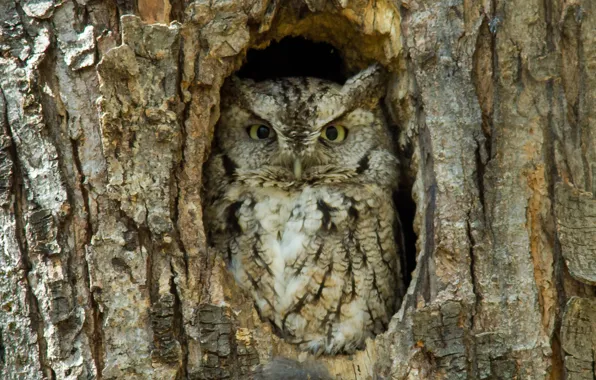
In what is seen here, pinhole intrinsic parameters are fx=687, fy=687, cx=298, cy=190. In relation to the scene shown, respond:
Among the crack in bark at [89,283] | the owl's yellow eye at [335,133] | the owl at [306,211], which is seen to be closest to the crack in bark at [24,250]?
the crack in bark at [89,283]

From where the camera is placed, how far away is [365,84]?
2.61 m

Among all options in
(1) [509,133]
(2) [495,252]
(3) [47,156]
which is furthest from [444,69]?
(3) [47,156]

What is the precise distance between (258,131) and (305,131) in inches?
8.8

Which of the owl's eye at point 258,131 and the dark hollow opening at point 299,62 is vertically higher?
the dark hollow opening at point 299,62

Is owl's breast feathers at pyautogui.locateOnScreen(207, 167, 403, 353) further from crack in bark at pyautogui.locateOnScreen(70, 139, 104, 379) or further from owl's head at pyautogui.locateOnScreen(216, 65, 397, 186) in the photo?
crack in bark at pyautogui.locateOnScreen(70, 139, 104, 379)

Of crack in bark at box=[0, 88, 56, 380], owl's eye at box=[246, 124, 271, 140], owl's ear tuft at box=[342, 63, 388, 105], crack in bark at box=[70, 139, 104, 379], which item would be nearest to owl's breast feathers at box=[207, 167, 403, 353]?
owl's eye at box=[246, 124, 271, 140]

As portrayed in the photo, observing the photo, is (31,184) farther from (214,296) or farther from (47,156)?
(214,296)

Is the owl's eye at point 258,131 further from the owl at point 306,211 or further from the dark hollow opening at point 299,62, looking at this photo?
the dark hollow opening at point 299,62

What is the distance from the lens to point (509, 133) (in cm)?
210

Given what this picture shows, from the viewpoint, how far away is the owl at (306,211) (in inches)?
99.5

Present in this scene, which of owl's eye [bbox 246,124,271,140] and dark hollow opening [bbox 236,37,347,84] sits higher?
dark hollow opening [bbox 236,37,347,84]

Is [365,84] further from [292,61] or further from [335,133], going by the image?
[292,61]

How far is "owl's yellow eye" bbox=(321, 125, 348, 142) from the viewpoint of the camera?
2.67 meters

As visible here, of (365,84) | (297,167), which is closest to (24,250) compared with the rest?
(297,167)
